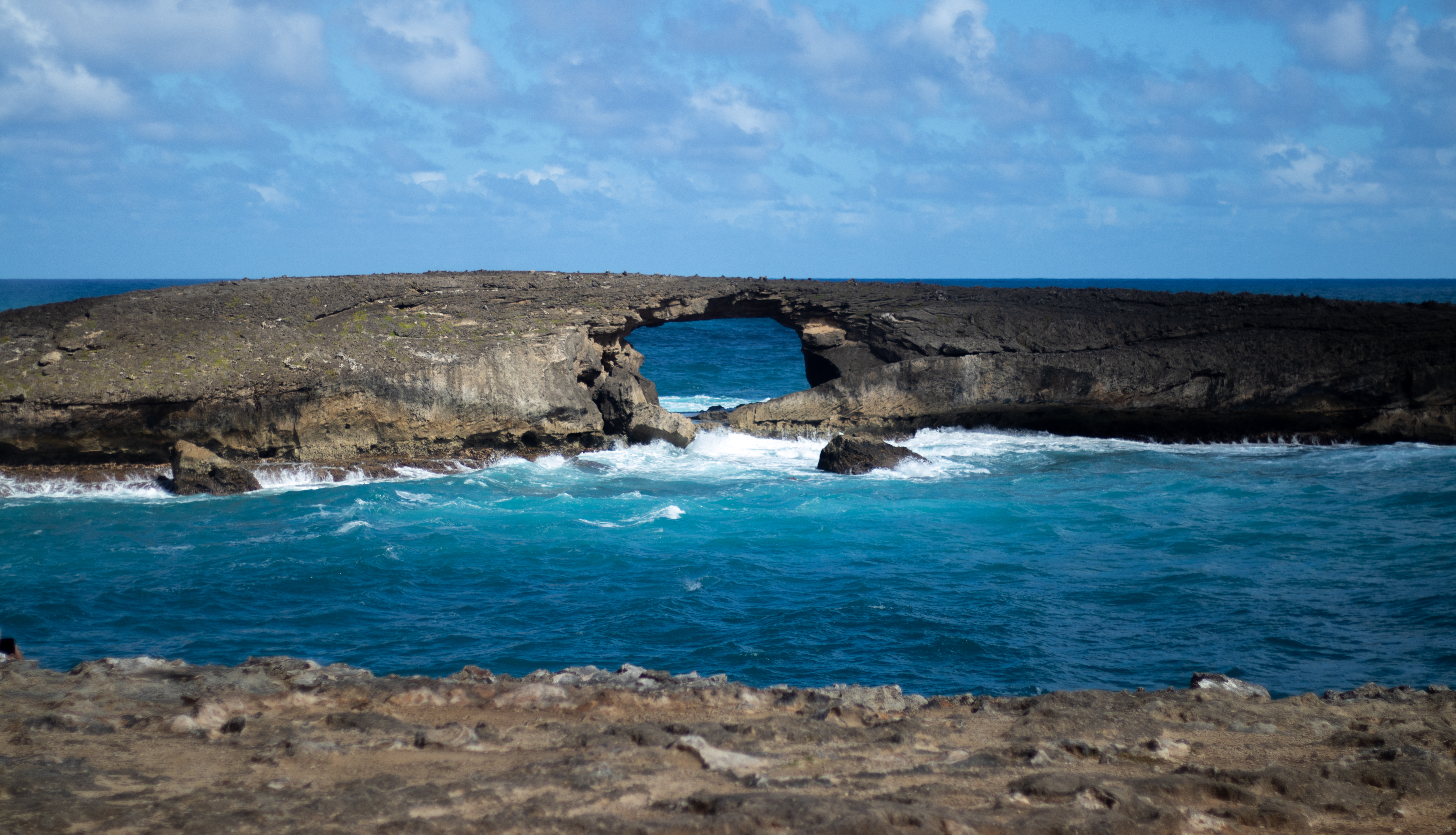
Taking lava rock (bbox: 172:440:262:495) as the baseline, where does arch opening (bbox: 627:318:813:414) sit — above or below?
above

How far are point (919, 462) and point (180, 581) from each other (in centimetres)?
1243

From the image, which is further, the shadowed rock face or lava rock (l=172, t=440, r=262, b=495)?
the shadowed rock face

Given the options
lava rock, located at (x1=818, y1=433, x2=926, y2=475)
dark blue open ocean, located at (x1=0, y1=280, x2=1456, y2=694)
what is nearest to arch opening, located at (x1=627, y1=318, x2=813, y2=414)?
lava rock, located at (x1=818, y1=433, x2=926, y2=475)

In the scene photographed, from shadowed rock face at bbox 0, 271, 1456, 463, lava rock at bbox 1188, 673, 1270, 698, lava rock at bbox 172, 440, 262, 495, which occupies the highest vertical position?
shadowed rock face at bbox 0, 271, 1456, 463

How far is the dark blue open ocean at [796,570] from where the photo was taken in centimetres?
855

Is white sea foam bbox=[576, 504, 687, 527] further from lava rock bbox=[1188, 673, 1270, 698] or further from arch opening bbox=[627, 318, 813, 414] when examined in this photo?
lava rock bbox=[1188, 673, 1270, 698]

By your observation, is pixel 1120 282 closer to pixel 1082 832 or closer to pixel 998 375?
pixel 998 375

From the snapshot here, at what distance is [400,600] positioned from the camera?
33.7ft

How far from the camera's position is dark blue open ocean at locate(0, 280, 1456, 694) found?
8.55m

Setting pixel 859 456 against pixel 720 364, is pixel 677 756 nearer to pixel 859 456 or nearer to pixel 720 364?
pixel 859 456


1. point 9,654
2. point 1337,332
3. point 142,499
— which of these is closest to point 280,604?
point 9,654

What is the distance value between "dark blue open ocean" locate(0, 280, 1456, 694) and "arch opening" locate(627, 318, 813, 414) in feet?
26.0

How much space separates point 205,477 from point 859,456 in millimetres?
11728

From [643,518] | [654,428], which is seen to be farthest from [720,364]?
[643,518]
